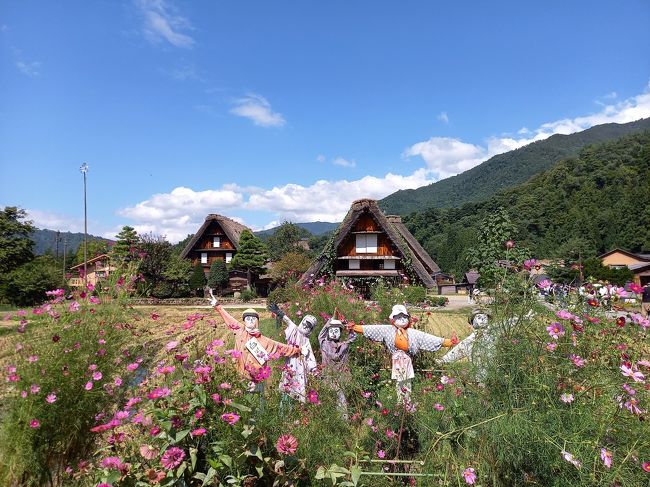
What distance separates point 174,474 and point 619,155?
271 feet

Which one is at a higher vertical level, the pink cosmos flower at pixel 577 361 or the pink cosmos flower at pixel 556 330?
the pink cosmos flower at pixel 556 330

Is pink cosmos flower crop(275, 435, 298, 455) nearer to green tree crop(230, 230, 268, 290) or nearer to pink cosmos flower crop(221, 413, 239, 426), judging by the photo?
pink cosmos flower crop(221, 413, 239, 426)

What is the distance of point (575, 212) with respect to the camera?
54750 mm

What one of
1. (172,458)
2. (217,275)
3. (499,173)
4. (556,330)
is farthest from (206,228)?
(499,173)

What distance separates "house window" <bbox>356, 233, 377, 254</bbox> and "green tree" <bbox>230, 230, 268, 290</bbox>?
50.2 feet

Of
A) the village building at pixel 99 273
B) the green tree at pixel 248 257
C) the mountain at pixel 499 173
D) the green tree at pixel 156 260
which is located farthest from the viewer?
the mountain at pixel 499 173

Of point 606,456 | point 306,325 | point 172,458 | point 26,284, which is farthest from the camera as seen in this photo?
point 26,284

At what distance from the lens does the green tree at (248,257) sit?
98.1ft

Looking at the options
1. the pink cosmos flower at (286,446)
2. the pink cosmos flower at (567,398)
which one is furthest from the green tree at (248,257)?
the pink cosmos flower at (567,398)

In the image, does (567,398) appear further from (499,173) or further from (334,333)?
(499,173)

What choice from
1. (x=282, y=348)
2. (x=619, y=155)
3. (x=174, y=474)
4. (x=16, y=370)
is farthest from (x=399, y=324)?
(x=619, y=155)

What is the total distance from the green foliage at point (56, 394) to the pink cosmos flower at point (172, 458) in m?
0.92

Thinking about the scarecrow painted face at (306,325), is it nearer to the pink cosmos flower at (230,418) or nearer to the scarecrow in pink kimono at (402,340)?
the scarecrow in pink kimono at (402,340)

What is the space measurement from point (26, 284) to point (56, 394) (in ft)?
73.8
